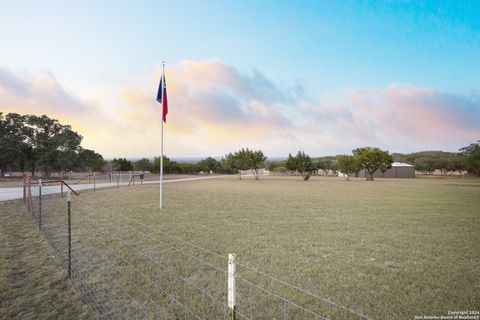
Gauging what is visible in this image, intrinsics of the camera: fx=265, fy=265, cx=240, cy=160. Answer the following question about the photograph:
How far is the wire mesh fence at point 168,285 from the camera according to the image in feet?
12.7

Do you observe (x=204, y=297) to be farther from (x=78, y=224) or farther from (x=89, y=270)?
(x=78, y=224)

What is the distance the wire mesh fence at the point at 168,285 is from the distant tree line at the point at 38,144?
47.1 metres

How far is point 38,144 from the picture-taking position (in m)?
47.2

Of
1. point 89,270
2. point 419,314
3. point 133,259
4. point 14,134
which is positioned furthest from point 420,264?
point 14,134

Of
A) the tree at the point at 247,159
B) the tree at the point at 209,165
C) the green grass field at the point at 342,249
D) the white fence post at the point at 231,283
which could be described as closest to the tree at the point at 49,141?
the tree at the point at 247,159

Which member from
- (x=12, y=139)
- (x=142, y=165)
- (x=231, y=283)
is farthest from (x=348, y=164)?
(x=12, y=139)

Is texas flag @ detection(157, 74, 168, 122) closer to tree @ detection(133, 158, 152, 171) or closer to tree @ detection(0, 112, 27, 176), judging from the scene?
tree @ detection(0, 112, 27, 176)

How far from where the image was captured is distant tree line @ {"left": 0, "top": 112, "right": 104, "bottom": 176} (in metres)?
43.7

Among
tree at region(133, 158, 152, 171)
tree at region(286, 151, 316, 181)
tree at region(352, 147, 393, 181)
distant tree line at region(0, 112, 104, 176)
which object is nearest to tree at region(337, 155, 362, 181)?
tree at region(352, 147, 393, 181)

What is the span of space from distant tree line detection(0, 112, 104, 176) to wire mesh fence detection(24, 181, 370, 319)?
155ft

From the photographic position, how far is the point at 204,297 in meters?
4.30

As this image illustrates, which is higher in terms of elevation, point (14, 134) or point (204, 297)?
point (14, 134)

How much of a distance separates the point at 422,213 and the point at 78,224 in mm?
15015

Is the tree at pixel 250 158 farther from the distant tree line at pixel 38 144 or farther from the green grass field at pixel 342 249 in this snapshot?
the green grass field at pixel 342 249
